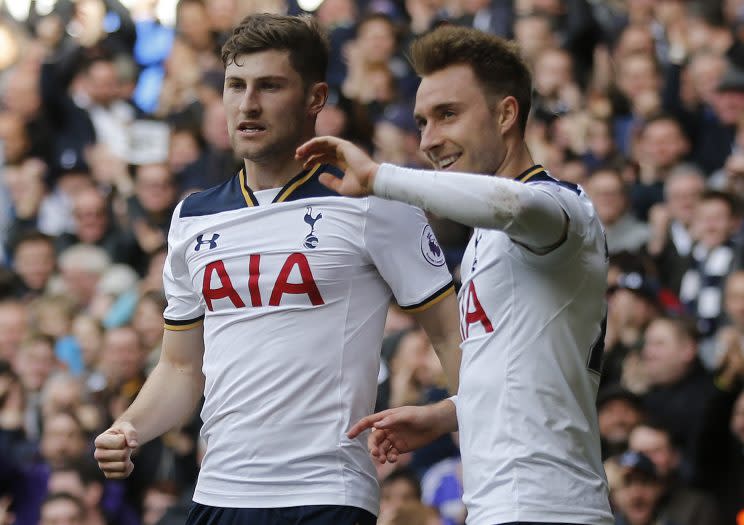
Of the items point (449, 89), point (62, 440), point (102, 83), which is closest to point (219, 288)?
point (449, 89)

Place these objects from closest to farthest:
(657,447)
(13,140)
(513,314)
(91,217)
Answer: (513,314) < (657,447) < (91,217) < (13,140)

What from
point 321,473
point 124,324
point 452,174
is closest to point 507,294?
point 452,174

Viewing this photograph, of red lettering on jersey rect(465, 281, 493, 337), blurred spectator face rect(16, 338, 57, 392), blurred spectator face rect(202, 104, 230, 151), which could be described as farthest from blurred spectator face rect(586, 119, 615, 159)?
red lettering on jersey rect(465, 281, 493, 337)

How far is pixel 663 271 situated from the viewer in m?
9.46

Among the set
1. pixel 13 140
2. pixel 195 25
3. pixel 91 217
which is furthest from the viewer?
pixel 195 25

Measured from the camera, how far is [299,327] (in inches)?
190

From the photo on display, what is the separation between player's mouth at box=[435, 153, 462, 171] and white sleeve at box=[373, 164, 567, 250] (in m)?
0.47

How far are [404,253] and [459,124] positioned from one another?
0.55 meters

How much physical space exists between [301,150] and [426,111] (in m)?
0.53

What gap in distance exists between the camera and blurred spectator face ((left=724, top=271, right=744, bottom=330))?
27.3 feet

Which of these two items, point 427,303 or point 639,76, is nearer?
point 427,303

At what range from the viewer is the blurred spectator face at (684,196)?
9562mm

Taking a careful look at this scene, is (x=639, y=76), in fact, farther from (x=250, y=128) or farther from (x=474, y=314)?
(x=474, y=314)

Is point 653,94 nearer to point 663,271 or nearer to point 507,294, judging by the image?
point 663,271
